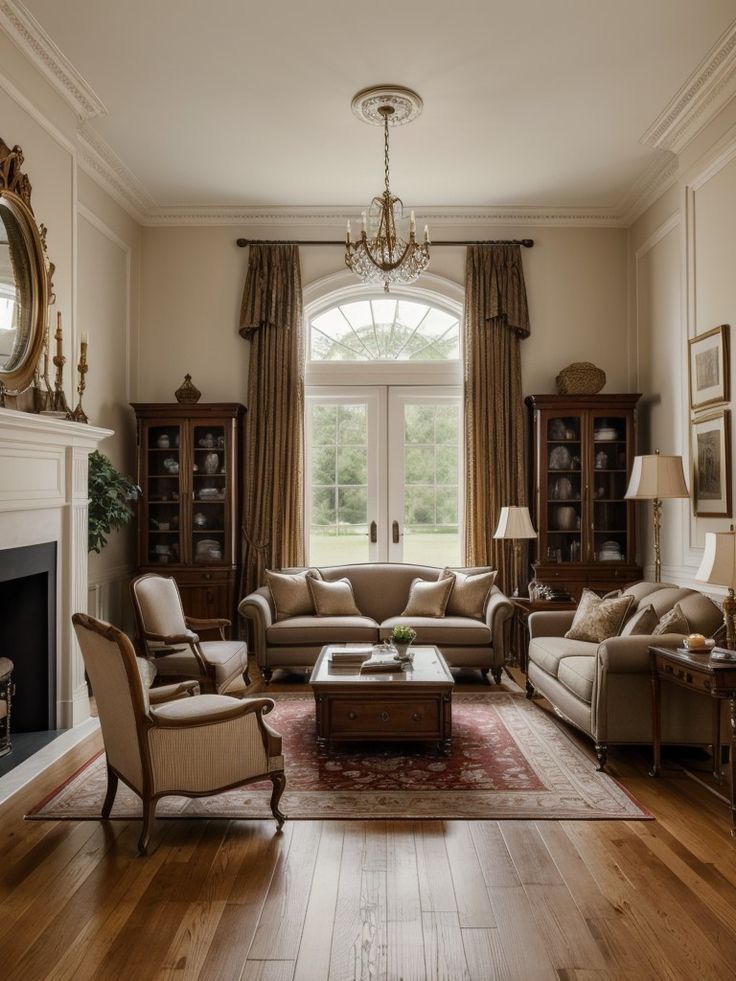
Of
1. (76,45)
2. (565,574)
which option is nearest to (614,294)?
(565,574)

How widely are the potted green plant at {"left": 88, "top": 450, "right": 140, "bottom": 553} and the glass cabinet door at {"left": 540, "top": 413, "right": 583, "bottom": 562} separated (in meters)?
3.46

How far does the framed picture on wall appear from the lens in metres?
5.00

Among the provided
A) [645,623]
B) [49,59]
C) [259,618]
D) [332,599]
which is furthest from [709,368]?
Answer: [49,59]

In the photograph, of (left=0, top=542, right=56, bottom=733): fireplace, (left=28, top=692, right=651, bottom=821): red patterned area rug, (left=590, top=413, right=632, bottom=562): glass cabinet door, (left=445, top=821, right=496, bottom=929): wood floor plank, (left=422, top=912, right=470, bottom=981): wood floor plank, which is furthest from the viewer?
(left=590, top=413, right=632, bottom=562): glass cabinet door

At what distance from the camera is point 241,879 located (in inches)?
112

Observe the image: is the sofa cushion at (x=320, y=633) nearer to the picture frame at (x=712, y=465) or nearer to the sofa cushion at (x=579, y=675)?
the sofa cushion at (x=579, y=675)

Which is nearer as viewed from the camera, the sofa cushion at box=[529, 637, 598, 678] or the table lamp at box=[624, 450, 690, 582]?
A: the sofa cushion at box=[529, 637, 598, 678]

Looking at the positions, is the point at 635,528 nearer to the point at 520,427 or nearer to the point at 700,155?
the point at 520,427

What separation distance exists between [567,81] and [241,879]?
480 centimetres

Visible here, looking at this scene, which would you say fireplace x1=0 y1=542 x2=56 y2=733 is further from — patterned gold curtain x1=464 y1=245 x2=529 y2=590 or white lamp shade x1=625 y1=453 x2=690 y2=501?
white lamp shade x1=625 y1=453 x2=690 y2=501

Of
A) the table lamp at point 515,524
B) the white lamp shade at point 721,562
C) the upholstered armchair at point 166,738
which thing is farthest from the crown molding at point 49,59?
the white lamp shade at point 721,562

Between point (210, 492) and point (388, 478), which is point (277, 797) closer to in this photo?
point (210, 492)

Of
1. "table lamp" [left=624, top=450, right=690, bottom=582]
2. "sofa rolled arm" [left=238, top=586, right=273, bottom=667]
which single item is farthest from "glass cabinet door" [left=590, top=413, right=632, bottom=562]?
"sofa rolled arm" [left=238, top=586, right=273, bottom=667]

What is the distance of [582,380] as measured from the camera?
6.76 metres
